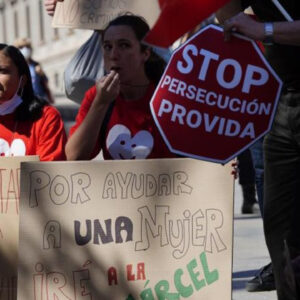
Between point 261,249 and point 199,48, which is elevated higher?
point 199,48

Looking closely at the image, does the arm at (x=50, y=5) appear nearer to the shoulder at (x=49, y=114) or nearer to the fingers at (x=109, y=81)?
the shoulder at (x=49, y=114)

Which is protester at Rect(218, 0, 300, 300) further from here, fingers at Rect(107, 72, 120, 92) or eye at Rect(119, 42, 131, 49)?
eye at Rect(119, 42, 131, 49)

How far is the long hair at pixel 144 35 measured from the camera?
485 centimetres

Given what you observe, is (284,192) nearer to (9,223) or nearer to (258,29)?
(258,29)

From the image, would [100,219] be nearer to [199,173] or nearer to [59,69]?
[199,173]

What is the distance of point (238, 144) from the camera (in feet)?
12.8

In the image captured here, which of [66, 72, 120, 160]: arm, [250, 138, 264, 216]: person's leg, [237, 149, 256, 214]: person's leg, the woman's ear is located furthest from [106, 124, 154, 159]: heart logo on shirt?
[237, 149, 256, 214]: person's leg

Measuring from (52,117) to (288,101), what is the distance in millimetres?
1170

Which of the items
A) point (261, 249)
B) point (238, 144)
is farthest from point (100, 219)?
point (261, 249)

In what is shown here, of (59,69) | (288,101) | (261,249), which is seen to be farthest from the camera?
(59,69)

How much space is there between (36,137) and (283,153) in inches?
45.3

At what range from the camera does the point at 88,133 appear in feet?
14.9

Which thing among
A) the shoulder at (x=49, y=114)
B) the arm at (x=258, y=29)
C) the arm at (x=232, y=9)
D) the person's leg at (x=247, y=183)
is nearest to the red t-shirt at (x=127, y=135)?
the shoulder at (x=49, y=114)

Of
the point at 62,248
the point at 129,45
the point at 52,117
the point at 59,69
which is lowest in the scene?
the point at 59,69
